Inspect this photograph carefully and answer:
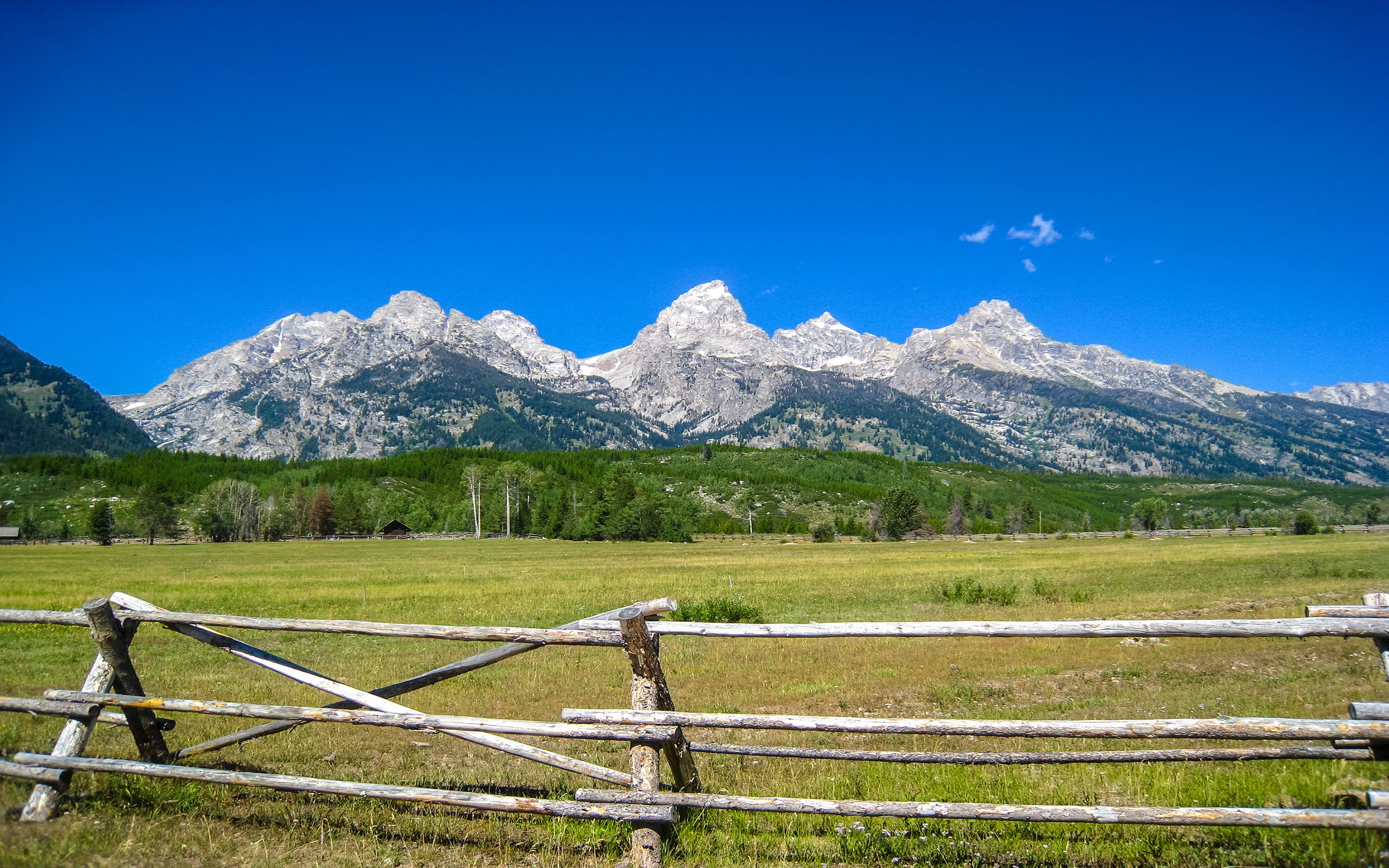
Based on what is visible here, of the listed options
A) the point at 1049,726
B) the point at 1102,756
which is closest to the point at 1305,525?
the point at 1102,756

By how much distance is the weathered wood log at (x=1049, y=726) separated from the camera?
5.20 m

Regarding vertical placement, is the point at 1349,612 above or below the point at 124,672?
above

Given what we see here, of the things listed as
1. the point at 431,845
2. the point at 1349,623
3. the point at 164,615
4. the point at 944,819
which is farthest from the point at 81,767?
the point at 1349,623

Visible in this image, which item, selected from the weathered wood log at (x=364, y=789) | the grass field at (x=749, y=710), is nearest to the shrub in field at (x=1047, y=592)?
the grass field at (x=749, y=710)

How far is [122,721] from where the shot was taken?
7.62 m

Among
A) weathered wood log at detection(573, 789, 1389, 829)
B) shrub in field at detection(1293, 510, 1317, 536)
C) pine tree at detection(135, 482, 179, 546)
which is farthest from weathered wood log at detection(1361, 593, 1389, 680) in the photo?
pine tree at detection(135, 482, 179, 546)

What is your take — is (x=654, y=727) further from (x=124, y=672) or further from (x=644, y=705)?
(x=124, y=672)

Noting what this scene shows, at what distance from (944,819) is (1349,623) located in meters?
3.69

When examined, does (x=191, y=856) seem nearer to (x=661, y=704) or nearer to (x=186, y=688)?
(x=661, y=704)

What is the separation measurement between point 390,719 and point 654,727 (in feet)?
8.16

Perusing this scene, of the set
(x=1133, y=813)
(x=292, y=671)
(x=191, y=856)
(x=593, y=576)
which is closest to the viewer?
(x=1133, y=813)

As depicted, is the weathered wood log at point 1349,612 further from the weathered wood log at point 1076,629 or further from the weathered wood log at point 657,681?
the weathered wood log at point 657,681

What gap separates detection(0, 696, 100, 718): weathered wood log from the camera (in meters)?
6.73

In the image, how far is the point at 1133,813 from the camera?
5.18 m
